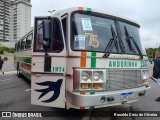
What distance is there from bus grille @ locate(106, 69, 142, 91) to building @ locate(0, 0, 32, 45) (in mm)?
149576

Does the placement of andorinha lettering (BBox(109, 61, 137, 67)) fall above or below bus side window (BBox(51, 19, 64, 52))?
below

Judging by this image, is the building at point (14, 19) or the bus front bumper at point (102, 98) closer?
the bus front bumper at point (102, 98)

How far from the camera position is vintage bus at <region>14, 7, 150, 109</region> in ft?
17.1

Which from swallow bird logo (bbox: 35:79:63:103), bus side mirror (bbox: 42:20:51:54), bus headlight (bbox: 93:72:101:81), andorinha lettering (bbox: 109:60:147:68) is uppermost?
bus side mirror (bbox: 42:20:51:54)

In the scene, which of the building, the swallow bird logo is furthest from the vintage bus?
the building

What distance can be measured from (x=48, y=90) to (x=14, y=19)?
159681 mm

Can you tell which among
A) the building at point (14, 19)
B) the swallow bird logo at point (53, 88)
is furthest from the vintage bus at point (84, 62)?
the building at point (14, 19)

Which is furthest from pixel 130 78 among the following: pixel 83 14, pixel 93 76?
pixel 83 14

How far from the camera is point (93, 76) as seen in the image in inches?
206

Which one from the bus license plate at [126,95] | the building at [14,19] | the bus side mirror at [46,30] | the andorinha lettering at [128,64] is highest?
the building at [14,19]

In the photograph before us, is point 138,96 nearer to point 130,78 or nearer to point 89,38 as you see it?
point 130,78

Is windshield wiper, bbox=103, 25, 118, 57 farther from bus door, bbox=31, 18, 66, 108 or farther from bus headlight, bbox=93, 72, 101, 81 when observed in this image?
bus door, bbox=31, 18, 66, 108

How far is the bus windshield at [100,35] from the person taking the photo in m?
5.39

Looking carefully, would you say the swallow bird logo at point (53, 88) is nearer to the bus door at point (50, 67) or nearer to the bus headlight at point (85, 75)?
the bus door at point (50, 67)
